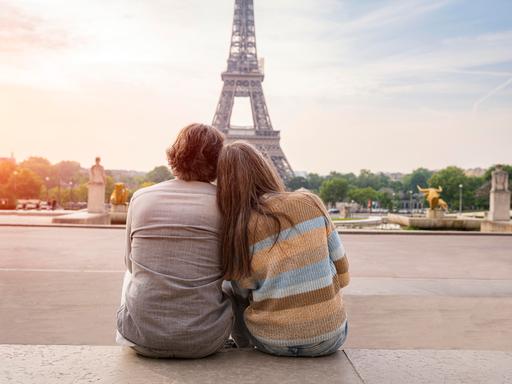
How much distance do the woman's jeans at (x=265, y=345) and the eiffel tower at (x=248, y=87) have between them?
7414cm

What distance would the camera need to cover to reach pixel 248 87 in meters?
81.0

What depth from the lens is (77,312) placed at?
19.1ft

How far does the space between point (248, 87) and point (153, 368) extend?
79.2m

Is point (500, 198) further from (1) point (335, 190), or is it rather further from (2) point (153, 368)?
(1) point (335, 190)

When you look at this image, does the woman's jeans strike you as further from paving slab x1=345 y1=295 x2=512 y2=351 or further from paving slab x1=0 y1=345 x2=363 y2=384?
paving slab x1=345 y1=295 x2=512 y2=351

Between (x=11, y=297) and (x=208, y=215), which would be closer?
(x=208, y=215)

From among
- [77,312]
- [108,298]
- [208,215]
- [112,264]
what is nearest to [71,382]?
[208,215]

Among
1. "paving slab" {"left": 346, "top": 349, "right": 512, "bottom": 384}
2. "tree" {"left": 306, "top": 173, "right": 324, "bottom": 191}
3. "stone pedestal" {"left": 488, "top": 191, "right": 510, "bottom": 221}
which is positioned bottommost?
"paving slab" {"left": 346, "top": 349, "right": 512, "bottom": 384}

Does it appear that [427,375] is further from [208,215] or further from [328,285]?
[208,215]

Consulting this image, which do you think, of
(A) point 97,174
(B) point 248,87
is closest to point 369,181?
(B) point 248,87

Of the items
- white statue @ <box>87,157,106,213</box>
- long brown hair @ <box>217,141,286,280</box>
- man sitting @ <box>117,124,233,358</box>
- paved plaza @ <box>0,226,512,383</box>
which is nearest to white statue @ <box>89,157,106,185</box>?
white statue @ <box>87,157,106,213</box>

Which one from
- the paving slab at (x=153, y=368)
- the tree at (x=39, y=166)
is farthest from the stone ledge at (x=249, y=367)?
the tree at (x=39, y=166)

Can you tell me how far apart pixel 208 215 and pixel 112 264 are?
6576 mm

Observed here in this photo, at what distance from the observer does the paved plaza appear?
2.98 metres
